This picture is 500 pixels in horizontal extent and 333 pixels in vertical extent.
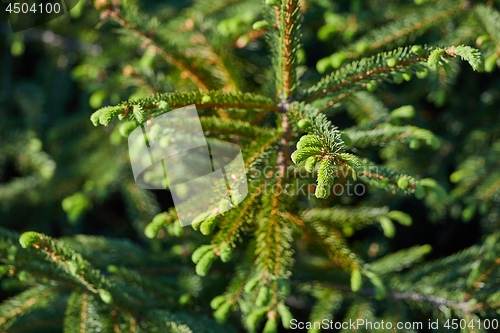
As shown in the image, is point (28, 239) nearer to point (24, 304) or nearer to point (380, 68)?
point (24, 304)

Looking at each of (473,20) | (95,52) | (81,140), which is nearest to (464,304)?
(473,20)

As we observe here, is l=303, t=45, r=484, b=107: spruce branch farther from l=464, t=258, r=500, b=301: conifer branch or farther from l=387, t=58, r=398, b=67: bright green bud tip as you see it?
l=464, t=258, r=500, b=301: conifer branch

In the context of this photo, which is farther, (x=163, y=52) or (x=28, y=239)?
(x=163, y=52)

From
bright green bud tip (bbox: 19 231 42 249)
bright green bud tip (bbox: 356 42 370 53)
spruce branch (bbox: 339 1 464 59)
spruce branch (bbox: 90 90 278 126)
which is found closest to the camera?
spruce branch (bbox: 90 90 278 126)

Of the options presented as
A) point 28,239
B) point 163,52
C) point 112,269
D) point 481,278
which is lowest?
point 481,278

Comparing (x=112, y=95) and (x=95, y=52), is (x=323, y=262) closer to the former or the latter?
(x=112, y=95)

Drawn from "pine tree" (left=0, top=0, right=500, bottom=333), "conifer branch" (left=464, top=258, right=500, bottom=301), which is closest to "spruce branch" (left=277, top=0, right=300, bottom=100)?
"pine tree" (left=0, top=0, right=500, bottom=333)

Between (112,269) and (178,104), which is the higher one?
(178,104)

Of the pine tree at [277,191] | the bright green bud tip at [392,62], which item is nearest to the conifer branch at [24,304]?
the pine tree at [277,191]

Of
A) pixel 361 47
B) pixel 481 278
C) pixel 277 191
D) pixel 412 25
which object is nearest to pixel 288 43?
pixel 277 191
